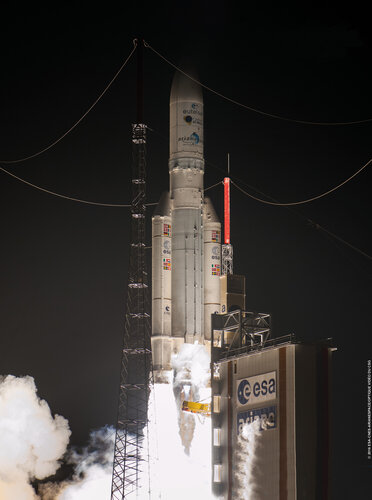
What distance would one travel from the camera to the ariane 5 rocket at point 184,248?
86188mm

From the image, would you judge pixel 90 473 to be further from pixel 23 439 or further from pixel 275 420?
pixel 275 420

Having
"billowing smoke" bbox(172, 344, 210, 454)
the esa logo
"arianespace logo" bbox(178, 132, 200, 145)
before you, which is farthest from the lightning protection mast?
the esa logo

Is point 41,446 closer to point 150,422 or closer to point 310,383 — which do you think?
point 150,422

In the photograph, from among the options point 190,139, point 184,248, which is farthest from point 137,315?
point 190,139

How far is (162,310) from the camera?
286 feet

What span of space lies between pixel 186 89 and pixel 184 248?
13066 millimetres

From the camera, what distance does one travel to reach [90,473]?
303 ft

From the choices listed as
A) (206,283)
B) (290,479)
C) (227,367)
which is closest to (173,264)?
(206,283)

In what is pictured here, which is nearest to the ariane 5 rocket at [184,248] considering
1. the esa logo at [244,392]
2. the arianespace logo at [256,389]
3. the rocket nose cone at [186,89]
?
the rocket nose cone at [186,89]

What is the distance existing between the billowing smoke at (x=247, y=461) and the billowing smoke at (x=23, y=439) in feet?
67.1

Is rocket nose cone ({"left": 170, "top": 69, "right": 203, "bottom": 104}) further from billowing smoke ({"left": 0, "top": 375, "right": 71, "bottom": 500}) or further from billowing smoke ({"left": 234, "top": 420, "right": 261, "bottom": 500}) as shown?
billowing smoke ({"left": 234, "top": 420, "right": 261, "bottom": 500})

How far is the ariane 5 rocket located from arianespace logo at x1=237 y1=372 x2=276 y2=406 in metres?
10.7

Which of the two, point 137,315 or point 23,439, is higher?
point 137,315

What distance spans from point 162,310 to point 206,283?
416 cm
